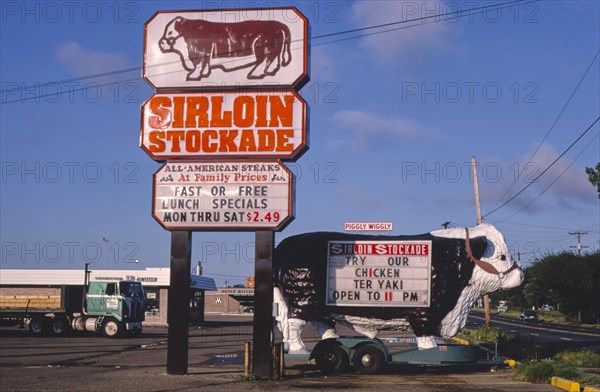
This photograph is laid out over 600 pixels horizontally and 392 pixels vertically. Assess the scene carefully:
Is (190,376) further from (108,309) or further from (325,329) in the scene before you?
(108,309)

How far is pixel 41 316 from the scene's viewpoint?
133ft

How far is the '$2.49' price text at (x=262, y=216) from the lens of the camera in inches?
750

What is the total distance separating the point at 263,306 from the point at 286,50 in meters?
6.85

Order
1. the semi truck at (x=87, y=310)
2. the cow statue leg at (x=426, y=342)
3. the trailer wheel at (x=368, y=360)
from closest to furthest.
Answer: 1. the trailer wheel at (x=368, y=360)
2. the cow statue leg at (x=426, y=342)
3. the semi truck at (x=87, y=310)

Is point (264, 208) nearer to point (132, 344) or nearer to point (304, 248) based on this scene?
point (304, 248)

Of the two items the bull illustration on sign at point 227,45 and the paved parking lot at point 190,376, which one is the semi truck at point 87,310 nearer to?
the paved parking lot at point 190,376

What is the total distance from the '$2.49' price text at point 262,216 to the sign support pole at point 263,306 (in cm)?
35

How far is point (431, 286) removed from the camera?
20812 mm

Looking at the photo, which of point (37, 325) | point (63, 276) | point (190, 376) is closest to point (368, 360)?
point (190, 376)

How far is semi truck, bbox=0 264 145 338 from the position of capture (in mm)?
38688

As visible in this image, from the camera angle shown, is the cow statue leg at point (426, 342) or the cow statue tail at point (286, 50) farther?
the cow statue leg at point (426, 342)

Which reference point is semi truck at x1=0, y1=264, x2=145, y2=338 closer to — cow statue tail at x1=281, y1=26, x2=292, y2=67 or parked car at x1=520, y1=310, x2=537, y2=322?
cow statue tail at x1=281, y1=26, x2=292, y2=67

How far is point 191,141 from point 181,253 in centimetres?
304

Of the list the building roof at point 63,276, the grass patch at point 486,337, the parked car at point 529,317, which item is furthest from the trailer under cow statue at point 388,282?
the parked car at point 529,317
